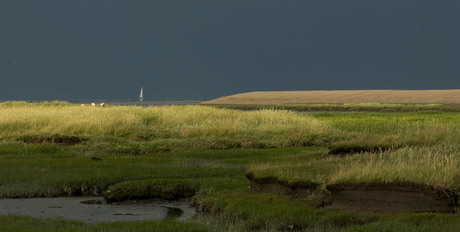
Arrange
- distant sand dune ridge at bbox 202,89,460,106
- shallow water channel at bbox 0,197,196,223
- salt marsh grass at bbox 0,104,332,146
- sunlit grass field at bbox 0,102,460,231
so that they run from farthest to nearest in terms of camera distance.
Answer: distant sand dune ridge at bbox 202,89,460,106
salt marsh grass at bbox 0,104,332,146
shallow water channel at bbox 0,197,196,223
sunlit grass field at bbox 0,102,460,231

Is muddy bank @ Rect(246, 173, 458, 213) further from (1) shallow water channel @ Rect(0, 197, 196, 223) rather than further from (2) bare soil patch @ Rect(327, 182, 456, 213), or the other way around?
(1) shallow water channel @ Rect(0, 197, 196, 223)

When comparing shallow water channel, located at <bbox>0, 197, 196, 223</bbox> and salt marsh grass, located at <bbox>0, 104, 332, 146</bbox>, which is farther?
salt marsh grass, located at <bbox>0, 104, 332, 146</bbox>

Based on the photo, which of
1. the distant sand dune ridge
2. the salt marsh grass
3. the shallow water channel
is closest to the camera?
the shallow water channel

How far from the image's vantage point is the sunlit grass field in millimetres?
12711

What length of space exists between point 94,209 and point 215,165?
7478 mm

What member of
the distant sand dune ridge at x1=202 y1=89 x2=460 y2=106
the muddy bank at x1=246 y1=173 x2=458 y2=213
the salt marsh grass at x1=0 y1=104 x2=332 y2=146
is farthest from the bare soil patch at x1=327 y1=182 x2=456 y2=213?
the distant sand dune ridge at x1=202 y1=89 x2=460 y2=106

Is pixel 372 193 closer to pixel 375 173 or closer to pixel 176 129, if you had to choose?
pixel 375 173

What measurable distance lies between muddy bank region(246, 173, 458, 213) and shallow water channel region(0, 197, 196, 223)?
10.7 ft

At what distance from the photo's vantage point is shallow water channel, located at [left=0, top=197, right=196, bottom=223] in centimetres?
1499

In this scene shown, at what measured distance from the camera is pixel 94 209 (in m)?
16.1

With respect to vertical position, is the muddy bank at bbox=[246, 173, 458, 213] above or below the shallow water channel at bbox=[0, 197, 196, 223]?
above

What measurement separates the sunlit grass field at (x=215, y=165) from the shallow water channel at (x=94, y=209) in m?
0.53

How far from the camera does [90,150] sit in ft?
97.6

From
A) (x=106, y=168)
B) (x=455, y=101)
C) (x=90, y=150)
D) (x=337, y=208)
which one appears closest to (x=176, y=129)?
(x=90, y=150)
